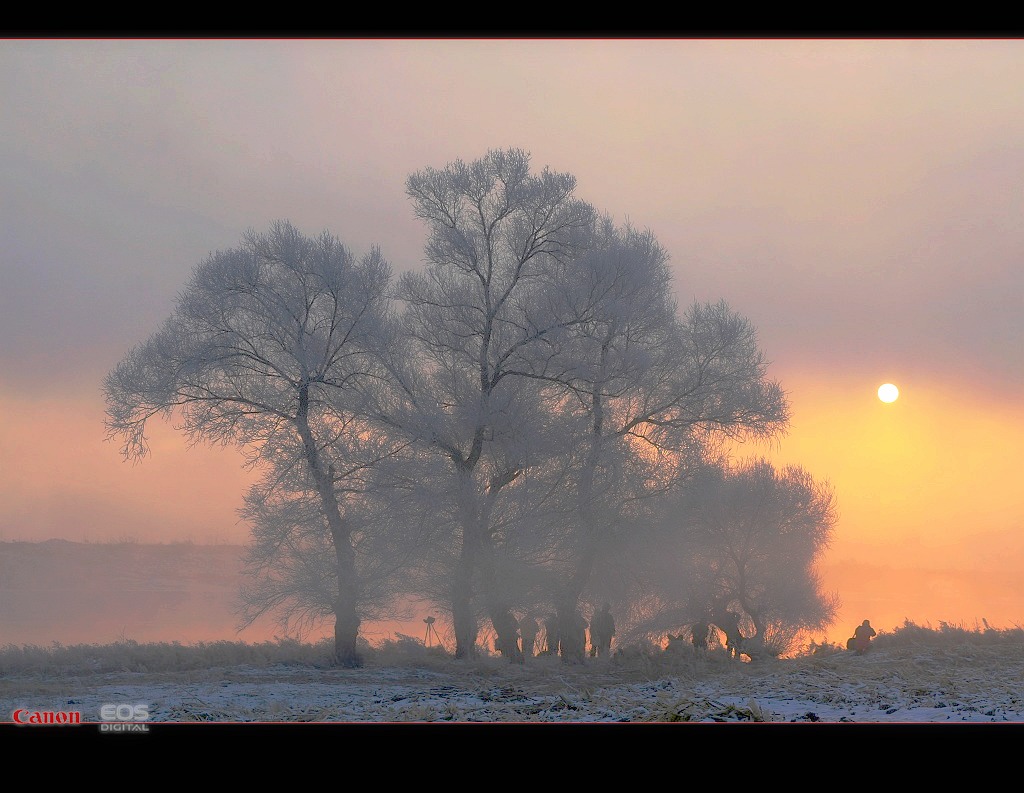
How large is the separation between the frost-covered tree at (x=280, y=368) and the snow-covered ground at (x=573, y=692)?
4.19 meters

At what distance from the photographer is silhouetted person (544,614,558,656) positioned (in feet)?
71.4

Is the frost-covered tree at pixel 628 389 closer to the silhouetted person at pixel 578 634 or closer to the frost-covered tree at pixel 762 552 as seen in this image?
the silhouetted person at pixel 578 634

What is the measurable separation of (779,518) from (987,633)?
49.2 ft

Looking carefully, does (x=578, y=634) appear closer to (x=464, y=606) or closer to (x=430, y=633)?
(x=464, y=606)

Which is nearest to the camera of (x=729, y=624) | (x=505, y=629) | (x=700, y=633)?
(x=505, y=629)

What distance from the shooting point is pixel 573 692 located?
40.9 ft

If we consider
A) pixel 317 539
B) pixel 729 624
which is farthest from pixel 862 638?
pixel 729 624

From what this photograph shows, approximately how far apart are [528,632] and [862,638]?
9.02 meters

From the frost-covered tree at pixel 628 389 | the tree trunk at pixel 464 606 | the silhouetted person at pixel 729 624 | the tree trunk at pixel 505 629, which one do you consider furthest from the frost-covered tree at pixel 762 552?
the tree trunk at pixel 464 606

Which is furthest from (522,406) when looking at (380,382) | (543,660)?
(543,660)

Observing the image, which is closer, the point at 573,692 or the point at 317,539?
the point at 573,692

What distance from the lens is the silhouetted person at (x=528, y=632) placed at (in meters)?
21.9

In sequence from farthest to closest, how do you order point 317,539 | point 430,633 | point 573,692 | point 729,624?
point 729,624
point 430,633
point 317,539
point 573,692
